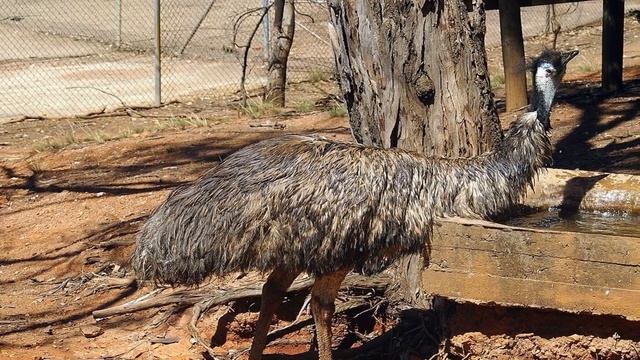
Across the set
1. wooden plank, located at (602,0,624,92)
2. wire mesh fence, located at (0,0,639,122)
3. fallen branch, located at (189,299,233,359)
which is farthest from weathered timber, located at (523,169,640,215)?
wire mesh fence, located at (0,0,639,122)

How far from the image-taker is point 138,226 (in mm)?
7219

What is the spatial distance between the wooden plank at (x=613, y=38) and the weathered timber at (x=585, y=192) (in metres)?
3.54

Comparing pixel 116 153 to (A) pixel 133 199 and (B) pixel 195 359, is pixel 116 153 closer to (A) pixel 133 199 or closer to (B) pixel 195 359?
(A) pixel 133 199

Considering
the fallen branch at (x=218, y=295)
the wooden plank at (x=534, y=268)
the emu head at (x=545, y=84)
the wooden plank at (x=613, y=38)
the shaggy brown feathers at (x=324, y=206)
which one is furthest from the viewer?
the wooden plank at (x=613, y=38)

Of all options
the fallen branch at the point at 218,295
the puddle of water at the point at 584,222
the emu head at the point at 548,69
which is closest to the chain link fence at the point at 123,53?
the fallen branch at the point at 218,295

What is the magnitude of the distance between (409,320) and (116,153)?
4.44 metres

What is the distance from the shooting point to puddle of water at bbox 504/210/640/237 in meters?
5.04

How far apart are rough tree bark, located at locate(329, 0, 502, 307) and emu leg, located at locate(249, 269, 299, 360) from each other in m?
0.65

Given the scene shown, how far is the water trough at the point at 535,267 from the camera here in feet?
14.5

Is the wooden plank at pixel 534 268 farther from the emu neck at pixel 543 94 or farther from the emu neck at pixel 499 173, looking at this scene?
the emu neck at pixel 543 94

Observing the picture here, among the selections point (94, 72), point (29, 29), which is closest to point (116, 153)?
point (94, 72)

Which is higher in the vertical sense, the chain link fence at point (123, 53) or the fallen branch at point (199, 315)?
the chain link fence at point (123, 53)

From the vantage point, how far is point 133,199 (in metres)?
7.79

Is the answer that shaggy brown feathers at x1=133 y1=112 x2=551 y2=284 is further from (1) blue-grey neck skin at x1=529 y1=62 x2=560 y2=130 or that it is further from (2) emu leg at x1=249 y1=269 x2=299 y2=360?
(2) emu leg at x1=249 y1=269 x2=299 y2=360
